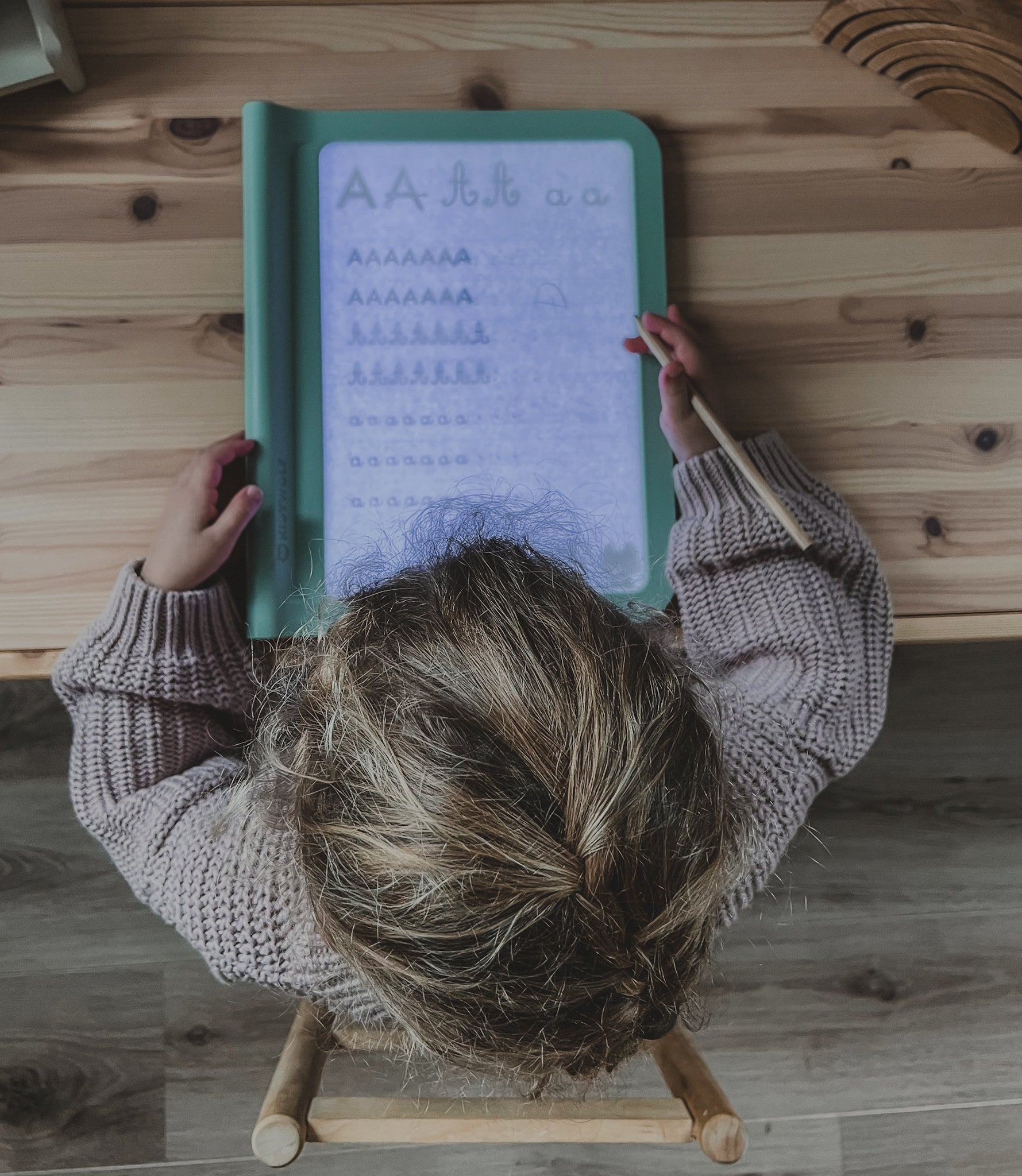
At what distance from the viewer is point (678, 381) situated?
1.81ft

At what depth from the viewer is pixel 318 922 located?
0.40 metres

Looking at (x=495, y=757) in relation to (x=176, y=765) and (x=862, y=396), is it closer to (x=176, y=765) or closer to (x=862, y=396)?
(x=176, y=765)

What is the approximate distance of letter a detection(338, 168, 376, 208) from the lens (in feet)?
1.81

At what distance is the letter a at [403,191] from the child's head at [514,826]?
10.9 inches

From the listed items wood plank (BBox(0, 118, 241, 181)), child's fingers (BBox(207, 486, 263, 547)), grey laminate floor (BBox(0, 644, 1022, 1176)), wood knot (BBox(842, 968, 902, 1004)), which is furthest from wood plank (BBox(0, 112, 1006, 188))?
wood knot (BBox(842, 968, 902, 1004))

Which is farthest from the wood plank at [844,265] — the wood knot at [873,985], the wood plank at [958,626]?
the wood knot at [873,985]

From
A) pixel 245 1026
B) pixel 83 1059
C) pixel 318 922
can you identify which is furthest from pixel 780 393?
pixel 83 1059

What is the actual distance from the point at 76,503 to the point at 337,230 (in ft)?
0.76

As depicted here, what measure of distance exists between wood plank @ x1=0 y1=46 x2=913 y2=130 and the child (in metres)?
0.15

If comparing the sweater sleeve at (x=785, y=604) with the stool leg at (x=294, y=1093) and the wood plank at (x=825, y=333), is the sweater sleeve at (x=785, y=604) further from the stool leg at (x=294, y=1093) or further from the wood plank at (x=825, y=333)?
the stool leg at (x=294, y=1093)

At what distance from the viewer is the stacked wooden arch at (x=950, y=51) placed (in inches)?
21.0

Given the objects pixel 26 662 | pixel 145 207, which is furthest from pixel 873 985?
pixel 145 207

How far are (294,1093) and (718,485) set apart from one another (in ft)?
1.43

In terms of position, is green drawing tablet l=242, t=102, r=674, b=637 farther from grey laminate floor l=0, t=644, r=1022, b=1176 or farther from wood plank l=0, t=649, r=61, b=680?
grey laminate floor l=0, t=644, r=1022, b=1176
